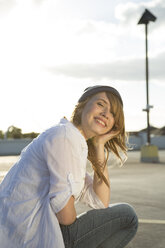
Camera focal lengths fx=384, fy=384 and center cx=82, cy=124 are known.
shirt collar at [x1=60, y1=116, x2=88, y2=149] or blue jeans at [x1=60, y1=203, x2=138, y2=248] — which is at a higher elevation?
shirt collar at [x1=60, y1=116, x2=88, y2=149]

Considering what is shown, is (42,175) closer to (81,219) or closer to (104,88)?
(81,219)

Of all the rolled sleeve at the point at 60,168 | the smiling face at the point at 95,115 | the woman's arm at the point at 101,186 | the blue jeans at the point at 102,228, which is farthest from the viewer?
the woman's arm at the point at 101,186

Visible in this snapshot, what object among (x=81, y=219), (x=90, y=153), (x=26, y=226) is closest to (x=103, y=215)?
(x=81, y=219)

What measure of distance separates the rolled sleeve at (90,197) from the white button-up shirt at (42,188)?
0.69 metres

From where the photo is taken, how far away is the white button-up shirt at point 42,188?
225 cm

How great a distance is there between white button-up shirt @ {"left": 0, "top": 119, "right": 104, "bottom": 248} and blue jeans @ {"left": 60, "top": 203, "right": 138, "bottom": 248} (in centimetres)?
28

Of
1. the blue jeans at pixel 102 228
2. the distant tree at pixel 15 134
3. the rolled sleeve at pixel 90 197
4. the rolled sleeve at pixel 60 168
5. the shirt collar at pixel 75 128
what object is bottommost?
the distant tree at pixel 15 134

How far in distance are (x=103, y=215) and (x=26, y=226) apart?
697mm

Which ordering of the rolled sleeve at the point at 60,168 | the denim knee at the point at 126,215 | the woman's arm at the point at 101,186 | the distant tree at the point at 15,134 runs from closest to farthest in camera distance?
the rolled sleeve at the point at 60,168, the denim knee at the point at 126,215, the woman's arm at the point at 101,186, the distant tree at the point at 15,134

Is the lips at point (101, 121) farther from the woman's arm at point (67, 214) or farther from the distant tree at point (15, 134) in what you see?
the distant tree at point (15, 134)

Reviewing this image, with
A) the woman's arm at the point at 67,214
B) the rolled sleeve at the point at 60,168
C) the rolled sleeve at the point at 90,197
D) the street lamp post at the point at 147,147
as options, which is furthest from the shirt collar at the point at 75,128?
the street lamp post at the point at 147,147

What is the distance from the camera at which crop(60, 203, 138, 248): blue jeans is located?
8.41 ft

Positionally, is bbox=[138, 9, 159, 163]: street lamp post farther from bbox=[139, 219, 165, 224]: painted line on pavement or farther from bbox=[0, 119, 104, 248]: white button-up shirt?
bbox=[0, 119, 104, 248]: white button-up shirt

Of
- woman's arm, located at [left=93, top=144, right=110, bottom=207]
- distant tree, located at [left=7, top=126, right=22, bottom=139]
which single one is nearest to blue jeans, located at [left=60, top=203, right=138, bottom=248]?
woman's arm, located at [left=93, top=144, right=110, bottom=207]
